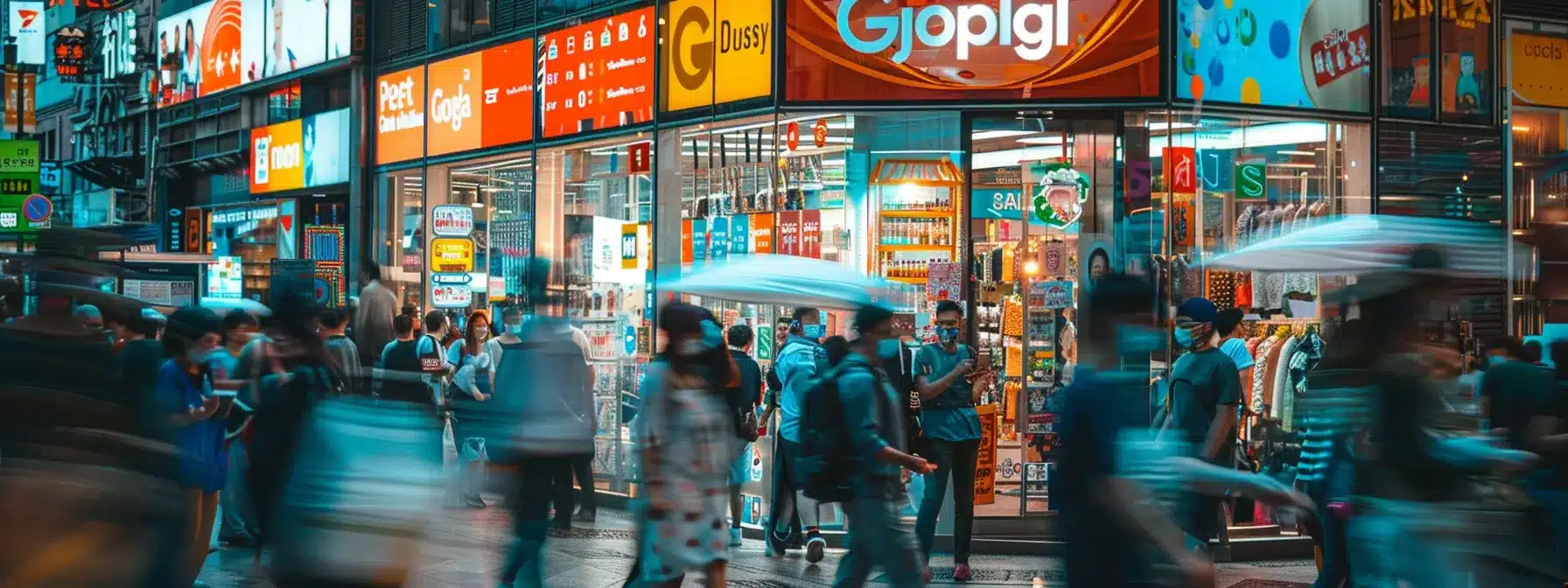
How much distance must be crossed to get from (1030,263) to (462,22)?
27.5 ft

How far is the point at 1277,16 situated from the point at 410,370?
25.7ft

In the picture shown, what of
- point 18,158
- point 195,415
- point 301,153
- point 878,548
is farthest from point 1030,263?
point 18,158

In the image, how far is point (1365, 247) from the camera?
8812 millimetres

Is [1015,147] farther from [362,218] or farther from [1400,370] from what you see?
[362,218]

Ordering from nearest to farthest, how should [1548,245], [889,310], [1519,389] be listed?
[889,310] → [1519,389] → [1548,245]

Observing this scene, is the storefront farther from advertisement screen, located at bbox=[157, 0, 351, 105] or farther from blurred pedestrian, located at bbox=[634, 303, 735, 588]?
advertisement screen, located at bbox=[157, 0, 351, 105]

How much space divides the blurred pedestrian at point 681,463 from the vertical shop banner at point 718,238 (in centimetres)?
716

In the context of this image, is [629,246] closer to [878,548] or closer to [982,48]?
[982,48]

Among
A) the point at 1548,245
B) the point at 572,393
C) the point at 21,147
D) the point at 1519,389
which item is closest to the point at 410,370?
the point at 572,393

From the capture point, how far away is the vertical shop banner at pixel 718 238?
577 inches

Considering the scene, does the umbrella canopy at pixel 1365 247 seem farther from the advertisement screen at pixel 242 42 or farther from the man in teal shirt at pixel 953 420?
the advertisement screen at pixel 242 42

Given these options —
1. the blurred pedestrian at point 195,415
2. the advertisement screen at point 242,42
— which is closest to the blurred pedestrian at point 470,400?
the blurred pedestrian at point 195,415

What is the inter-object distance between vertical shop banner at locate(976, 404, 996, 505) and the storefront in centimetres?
2

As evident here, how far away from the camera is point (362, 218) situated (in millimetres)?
21938
